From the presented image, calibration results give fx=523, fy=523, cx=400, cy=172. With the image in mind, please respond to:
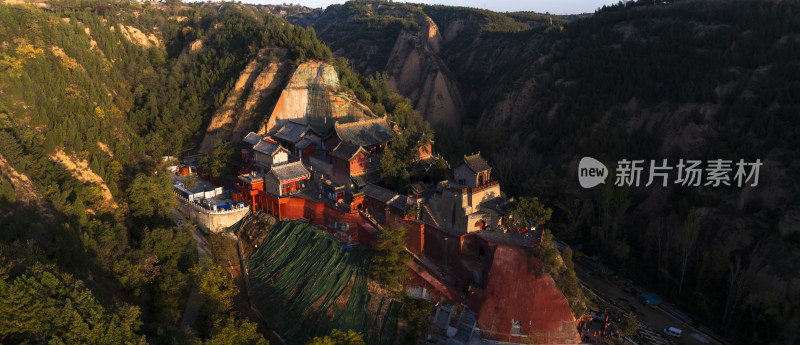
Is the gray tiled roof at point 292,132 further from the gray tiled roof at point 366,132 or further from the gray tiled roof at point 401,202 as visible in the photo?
the gray tiled roof at point 401,202

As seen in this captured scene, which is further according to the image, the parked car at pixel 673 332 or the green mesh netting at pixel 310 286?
the parked car at pixel 673 332

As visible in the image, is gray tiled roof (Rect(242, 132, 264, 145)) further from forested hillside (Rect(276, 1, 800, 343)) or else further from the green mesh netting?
forested hillside (Rect(276, 1, 800, 343))

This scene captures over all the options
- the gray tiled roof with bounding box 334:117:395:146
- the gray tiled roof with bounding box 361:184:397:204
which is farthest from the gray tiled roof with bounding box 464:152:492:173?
the gray tiled roof with bounding box 334:117:395:146

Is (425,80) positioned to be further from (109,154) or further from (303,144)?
(109,154)

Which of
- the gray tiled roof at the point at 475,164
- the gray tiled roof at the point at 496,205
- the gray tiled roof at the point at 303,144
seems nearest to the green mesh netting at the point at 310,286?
the gray tiled roof at the point at 303,144

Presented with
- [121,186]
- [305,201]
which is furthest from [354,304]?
[121,186]

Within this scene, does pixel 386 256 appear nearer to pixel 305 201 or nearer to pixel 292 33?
pixel 305 201
